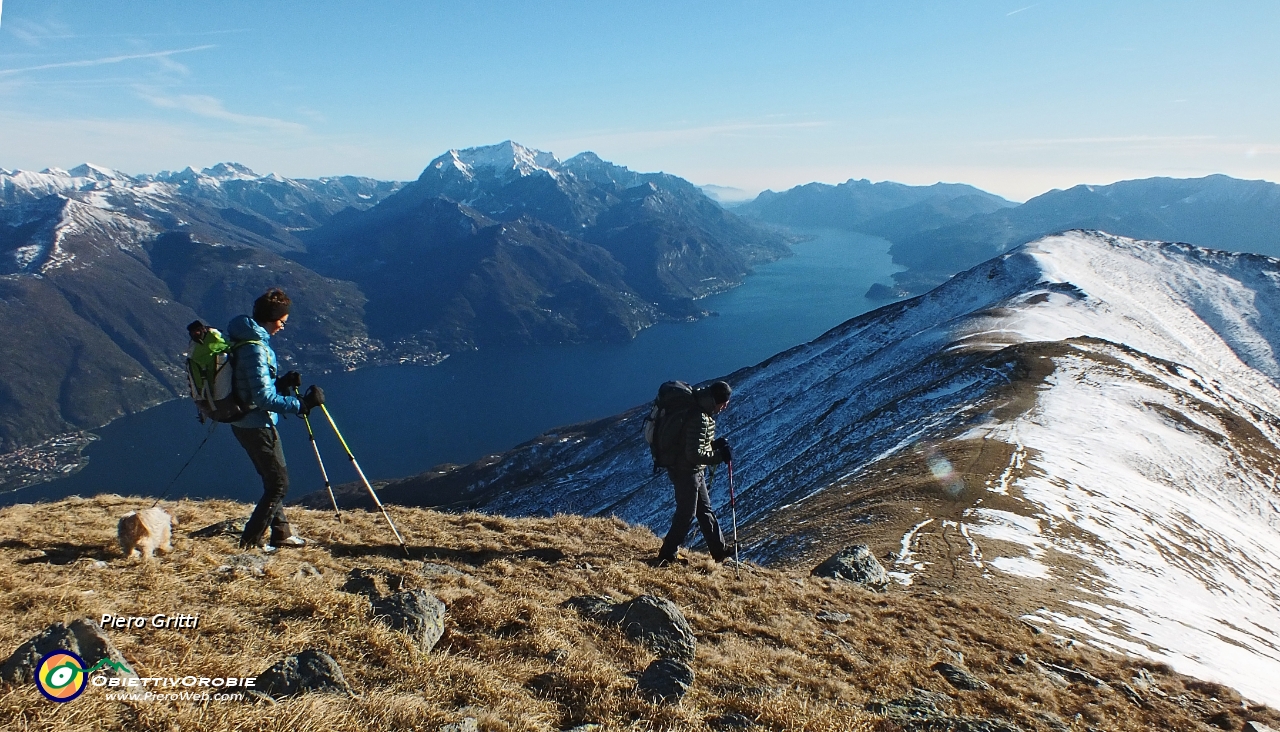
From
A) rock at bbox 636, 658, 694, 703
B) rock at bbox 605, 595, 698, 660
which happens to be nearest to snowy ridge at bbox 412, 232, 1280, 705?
rock at bbox 605, 595, 698, 660

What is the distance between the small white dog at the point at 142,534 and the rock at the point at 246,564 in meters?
0.90

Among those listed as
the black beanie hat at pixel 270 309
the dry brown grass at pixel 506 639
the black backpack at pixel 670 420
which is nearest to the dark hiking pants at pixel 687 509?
the black backpack at pixel 670 420

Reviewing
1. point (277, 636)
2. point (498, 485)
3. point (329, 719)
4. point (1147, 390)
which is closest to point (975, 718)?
point (329, 719)

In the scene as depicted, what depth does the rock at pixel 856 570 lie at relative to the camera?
14.4 meters

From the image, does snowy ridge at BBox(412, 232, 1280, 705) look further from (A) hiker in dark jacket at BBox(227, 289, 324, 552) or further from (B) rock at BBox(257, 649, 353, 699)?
(A) hiker in dark jacket at BBox(227, 289, 324, 552)

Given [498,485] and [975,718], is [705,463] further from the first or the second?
[498,485]

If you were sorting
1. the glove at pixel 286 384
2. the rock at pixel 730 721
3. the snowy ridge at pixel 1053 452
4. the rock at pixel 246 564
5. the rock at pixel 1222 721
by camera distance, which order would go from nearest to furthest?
the rock at pixel 730 721
the rock at pixel 246 564
the glove at pixel 286 384
the rock at pixel 1222 721
the snowy ridge at pixel 1053 452

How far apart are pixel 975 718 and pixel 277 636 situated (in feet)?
26.6

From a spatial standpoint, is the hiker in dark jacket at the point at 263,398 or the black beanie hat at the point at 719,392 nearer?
the hiker in dark jacket at the point at 263,398

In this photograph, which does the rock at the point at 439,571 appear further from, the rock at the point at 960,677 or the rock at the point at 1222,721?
the rock at the point at 1222,721

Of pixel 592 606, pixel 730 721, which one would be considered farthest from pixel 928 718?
pixel 592 606

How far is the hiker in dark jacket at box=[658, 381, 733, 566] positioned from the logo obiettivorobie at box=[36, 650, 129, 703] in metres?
8.13

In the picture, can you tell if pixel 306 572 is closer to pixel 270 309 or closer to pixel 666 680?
pixel 270 309

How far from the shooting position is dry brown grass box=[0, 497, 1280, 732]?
17.6ft
